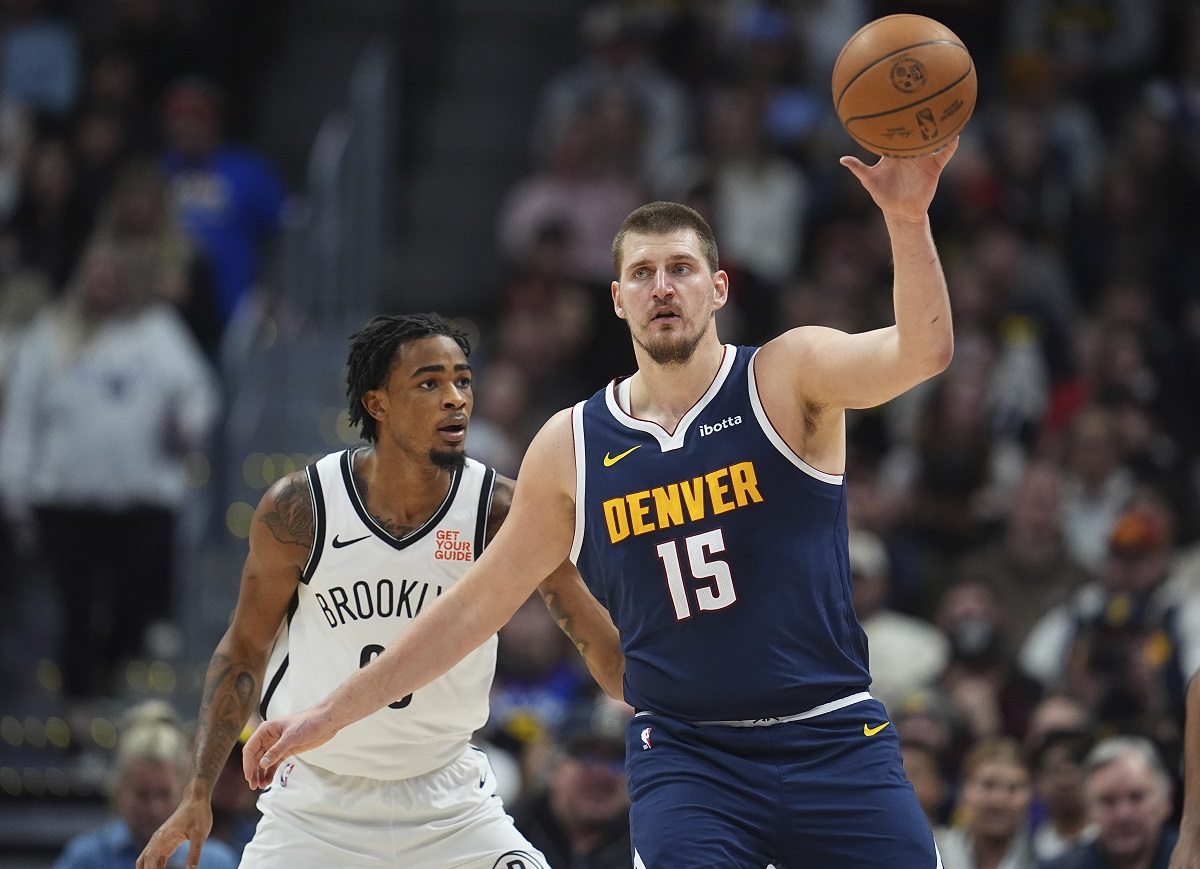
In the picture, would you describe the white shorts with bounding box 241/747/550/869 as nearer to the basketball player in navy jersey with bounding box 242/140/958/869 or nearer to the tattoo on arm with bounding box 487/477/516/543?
the basketball player in navy jersey with bounding box 242/140/958/869

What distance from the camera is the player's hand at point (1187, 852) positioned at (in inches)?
240

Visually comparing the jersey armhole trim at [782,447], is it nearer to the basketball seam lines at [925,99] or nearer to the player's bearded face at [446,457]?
the basketball seam lines at [925,99]

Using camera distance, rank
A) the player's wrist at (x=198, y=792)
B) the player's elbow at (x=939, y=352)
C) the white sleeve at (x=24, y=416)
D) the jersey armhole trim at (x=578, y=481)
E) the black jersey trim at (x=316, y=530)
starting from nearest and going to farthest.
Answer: the player's elbow at (x=939, y=352), the jersey armhole trim at (x=578, y=481), the player's wrist at (x=198, y=792), the black jersey trim at (x=316, y=530), the white sleeve at (x=24, y=416)

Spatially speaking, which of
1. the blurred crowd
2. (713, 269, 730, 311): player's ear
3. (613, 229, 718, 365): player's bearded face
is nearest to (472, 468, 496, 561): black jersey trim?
(613, 229, 718, 365): player's bearded face

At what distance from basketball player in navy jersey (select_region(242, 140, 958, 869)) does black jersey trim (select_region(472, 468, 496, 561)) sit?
1.63 feet

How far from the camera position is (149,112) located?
50.3ft

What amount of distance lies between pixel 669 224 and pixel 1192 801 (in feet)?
8.47

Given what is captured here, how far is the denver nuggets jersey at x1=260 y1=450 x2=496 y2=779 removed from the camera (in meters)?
6.39

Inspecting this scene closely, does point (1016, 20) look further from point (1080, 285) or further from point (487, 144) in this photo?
point (487, 144)

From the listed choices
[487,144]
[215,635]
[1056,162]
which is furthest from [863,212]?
[215,635]

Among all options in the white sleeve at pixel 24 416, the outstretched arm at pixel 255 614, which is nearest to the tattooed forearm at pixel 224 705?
the outstretched arm at pixel 255 614

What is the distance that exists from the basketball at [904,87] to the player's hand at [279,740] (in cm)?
248

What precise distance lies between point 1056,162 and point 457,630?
9420 mm

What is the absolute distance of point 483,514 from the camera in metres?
6.55
